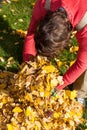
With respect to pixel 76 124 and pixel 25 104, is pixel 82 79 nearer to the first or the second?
pixel 76 124

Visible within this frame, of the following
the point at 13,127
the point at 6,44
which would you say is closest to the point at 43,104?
the point at 13,127

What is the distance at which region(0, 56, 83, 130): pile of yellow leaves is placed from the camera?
3.15 meters

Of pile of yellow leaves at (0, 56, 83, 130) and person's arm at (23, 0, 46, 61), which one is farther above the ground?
person's arm at (23, 0, 46, 61)

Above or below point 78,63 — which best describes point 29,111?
below

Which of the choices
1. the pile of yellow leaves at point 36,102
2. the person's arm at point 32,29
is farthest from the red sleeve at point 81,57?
the person's arm at point 32,29

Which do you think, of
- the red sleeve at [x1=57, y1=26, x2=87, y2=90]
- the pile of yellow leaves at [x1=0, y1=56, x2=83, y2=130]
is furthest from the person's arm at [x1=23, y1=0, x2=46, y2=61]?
the red sleeve at [x1=57, y1=26, x2=87, y2=90]

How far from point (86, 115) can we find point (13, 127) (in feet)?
3.21

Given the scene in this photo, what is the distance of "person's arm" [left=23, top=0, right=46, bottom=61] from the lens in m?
3.31

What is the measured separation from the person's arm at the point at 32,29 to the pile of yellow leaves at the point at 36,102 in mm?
272

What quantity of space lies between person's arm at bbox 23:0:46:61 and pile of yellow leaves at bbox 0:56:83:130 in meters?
0.27

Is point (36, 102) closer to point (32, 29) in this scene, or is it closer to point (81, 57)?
point (81, 57)

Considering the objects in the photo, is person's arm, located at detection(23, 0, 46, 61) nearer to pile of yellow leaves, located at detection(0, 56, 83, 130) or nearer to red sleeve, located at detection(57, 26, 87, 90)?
pile of yellow leaves, located at detection(0, 56, 83, 130)

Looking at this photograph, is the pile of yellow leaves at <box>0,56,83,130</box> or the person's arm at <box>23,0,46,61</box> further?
the person's arm at <box>23,0,46,61</box>

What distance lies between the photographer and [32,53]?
358cm
